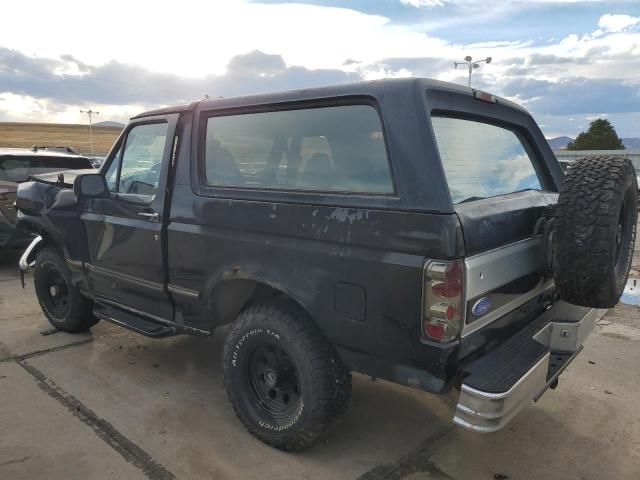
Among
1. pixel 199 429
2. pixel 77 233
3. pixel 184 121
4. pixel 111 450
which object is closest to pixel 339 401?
pixel 199 429

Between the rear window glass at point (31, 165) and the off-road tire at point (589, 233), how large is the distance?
276 inches

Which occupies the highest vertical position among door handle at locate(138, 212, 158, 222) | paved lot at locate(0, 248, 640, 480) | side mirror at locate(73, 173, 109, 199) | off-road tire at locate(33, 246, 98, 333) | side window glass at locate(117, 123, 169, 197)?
side window glass at locate(117, 123, 169, 197)

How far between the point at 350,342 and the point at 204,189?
1359 millimetres

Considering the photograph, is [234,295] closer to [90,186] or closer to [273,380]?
[273,380]

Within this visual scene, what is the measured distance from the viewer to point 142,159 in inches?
148

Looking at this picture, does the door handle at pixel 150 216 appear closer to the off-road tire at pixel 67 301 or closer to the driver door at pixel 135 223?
the driver door at pixel 135 223

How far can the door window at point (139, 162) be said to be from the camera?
139 inches

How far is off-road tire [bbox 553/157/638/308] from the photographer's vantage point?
2439 mm

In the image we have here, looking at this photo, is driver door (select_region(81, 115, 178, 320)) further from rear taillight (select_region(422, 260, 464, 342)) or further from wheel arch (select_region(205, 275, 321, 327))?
rear taillight (select_region(422, 260, 464, 342))

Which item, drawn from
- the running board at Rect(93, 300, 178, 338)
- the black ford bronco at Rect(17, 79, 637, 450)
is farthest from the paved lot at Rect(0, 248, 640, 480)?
the running board at Rect(93, 300, 178, 338)

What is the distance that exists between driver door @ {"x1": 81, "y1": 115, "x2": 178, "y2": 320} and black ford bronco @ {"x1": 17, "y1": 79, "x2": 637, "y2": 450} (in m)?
0.02

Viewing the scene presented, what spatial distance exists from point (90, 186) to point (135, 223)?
521 millimetres

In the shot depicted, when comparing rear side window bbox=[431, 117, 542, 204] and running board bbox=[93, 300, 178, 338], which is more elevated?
rear side window bbox=[431, 117, 542, 204]

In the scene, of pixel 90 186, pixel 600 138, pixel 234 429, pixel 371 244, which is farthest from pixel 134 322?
pixel 600 138
